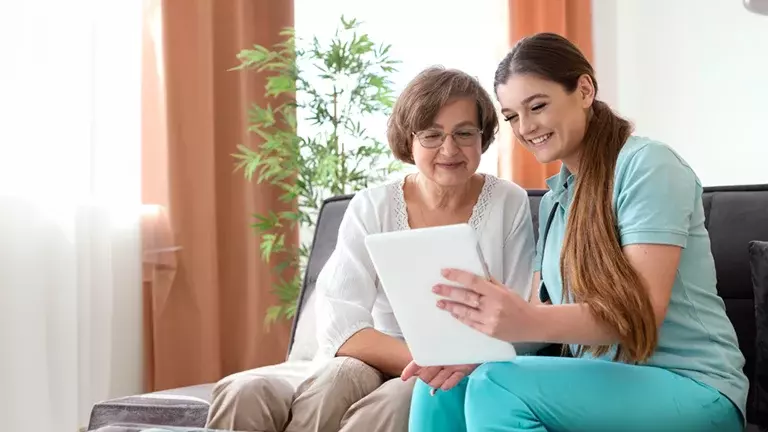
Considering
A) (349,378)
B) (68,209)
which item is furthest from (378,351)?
(68,209)

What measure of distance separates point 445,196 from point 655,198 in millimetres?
736

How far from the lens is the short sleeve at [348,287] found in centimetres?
185

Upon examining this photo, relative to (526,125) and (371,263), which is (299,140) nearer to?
(371,263)

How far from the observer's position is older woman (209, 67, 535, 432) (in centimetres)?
164

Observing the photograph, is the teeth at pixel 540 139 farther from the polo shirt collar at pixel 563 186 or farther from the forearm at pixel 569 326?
the forearm at pixel 569 326

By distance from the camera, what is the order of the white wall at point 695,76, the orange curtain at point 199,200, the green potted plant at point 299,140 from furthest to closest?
the white wall at point 695,76
the green potted plant at point 299,140
the orange curtain at point 199,200

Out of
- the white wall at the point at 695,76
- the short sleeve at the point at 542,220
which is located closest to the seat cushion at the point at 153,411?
the short sleeve at the point at 542,220

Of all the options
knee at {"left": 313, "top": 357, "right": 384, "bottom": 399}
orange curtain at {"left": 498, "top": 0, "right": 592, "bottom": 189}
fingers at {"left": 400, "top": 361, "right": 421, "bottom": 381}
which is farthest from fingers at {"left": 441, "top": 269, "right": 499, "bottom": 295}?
orange curtain at {"left": 498, "top": 0, "right": 592, "bottom": 189}

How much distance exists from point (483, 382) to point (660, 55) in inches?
122

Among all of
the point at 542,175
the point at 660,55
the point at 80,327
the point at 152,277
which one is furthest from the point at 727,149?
the point at 80,327

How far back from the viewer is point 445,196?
77.9 inches

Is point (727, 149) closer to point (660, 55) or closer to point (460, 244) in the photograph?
point (660, 55)

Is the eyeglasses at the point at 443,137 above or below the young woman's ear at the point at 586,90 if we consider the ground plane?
below

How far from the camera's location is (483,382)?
1.29 m
